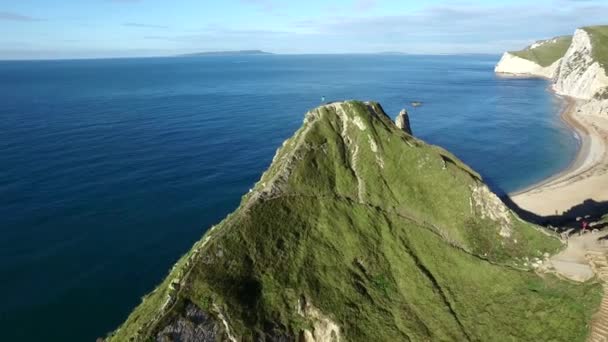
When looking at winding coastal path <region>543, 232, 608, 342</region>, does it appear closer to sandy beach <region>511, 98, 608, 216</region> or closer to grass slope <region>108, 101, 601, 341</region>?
grass slope <region>108, 101, 601, 341</region>

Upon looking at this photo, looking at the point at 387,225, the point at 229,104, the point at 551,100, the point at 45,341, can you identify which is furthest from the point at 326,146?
the point at 551,100

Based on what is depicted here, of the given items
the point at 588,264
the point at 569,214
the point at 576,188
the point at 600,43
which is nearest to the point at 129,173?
the point at 588,264

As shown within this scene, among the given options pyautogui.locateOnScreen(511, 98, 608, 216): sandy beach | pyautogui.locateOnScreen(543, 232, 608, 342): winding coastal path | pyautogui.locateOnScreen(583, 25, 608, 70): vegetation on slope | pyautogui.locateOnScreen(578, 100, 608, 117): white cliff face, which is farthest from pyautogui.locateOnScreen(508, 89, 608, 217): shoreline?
pyautogui.locateOnScreen(583, 25, 608, 70): vegetation on slope

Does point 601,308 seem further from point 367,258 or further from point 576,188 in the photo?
point 576,188

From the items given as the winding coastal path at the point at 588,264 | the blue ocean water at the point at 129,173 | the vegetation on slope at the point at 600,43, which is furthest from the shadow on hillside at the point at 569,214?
Result: the vegetation on slope at the point at 600,43

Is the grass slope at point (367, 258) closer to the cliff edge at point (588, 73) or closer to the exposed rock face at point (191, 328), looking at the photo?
the exposed rock face at point (191, 328)

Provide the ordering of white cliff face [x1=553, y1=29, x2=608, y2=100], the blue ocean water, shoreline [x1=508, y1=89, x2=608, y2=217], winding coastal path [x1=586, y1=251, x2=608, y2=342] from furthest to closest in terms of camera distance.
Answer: white cliff face [x1=553, y1=29, x2=608, y2=100] → shoreline [x1=508, y1=89, x2=608, y2=217] → the blue ocean water → winding coastal path [x1=586, y1=251, x2=608, y2=342]
